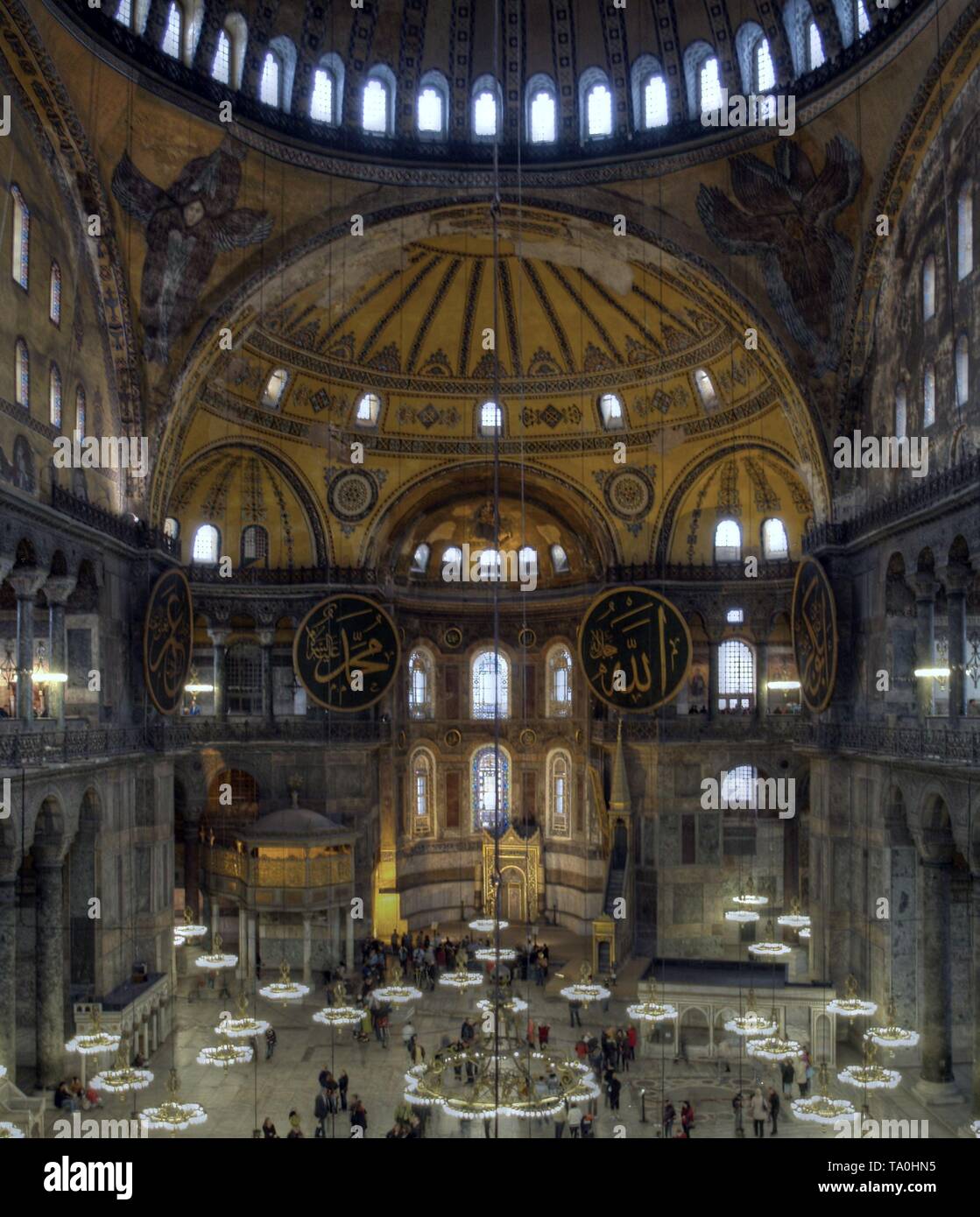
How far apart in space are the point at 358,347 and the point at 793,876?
1397 centimetres

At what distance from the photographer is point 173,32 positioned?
17.7 metres

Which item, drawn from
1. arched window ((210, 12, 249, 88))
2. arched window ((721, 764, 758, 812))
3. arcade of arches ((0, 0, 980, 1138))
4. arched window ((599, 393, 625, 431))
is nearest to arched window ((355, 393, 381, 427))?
arcade of arches ((0, 0, 980, 1138))

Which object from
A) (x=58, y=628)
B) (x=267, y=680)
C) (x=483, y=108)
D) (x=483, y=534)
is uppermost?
(x=483, y=108)

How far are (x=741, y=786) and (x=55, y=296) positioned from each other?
16505 millimetres

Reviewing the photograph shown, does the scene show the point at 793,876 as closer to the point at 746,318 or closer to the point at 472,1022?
the point at 472,1022

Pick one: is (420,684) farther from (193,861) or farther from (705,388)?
(705,388)

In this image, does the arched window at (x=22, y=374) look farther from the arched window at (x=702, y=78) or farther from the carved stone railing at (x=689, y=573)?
the carved stone railing at (x=689, y=573)

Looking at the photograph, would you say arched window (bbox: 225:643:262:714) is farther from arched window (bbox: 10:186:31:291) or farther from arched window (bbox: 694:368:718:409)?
arched window (bbox: 10:186:31:291)

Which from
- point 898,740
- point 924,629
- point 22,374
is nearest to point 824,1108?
point 898,740

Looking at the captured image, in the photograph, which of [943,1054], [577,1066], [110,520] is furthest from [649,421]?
[577,1066]

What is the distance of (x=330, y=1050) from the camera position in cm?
1948

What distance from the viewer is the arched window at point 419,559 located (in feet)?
90.6

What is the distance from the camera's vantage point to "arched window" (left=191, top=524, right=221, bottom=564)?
25281 mm

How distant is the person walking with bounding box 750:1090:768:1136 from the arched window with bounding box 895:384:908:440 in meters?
9.43
